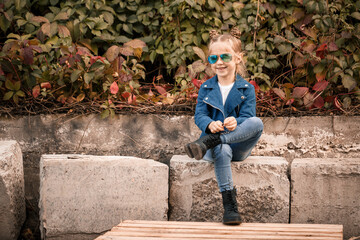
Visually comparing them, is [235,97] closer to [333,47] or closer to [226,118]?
[226,118]

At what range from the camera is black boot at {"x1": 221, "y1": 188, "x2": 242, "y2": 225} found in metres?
2.58

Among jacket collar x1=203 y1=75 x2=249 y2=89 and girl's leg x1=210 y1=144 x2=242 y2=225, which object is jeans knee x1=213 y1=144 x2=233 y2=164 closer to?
girl's leg x1=210 y1=144 x2=242 y2=225

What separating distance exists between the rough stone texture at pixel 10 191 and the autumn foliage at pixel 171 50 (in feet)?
1.77

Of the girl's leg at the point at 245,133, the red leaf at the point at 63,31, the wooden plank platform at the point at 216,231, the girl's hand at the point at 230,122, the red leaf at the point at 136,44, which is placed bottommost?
the wooden plank platform at the point at 216,231

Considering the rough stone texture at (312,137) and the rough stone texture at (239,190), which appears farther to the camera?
the rough stone texture at (312,137)

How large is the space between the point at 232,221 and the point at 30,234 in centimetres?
155

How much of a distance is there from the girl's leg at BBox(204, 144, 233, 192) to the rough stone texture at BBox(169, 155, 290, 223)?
0.56ft

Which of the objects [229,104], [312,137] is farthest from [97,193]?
[312,137]

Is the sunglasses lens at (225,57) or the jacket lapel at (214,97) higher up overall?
the sunglasses lens at (225,57)

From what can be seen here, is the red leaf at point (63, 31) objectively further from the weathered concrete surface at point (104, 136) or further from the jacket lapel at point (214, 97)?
the jacket lapel at point (214, 97)

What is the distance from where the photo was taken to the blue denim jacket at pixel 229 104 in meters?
2.79

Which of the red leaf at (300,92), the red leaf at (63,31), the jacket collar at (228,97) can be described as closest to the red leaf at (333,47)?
the red leaf at (300,92)

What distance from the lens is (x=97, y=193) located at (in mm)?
2904

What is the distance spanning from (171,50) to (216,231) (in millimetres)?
1742
